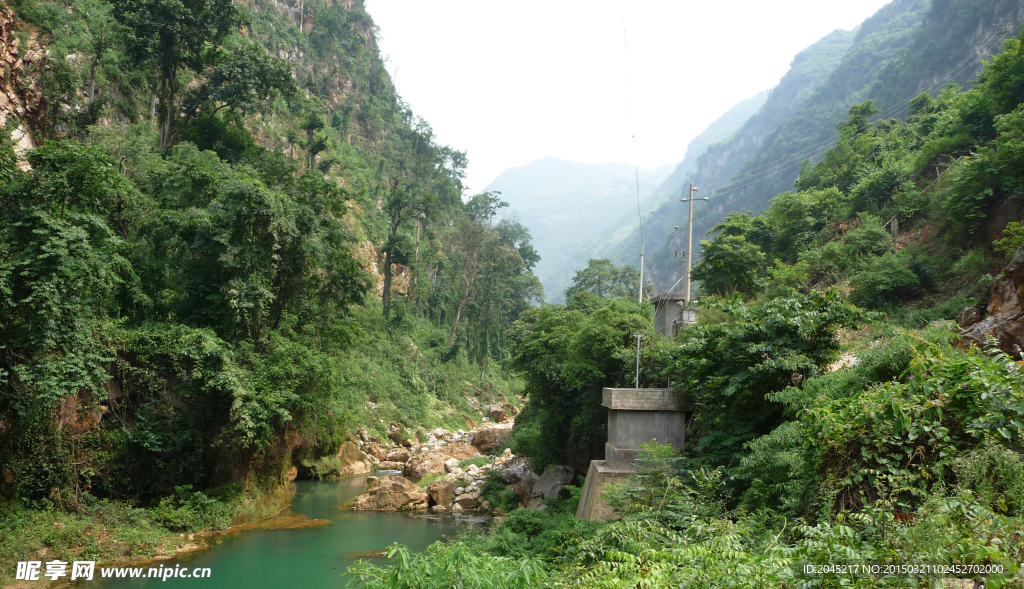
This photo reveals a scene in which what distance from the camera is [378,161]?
44.2 meters

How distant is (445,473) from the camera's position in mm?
21328

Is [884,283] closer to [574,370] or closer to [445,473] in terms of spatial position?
[574,370]

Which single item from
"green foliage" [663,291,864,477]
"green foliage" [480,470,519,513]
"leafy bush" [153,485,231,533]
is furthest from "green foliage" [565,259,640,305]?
"green foliage" [663,291,864,477]

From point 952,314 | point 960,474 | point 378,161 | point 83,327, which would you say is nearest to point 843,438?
point 960,474

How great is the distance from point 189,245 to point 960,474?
51.7 ft

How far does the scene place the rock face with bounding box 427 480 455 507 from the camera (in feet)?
58.5

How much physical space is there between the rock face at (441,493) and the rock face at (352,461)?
5769 millimetres

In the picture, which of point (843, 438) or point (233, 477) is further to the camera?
point (233, 477)

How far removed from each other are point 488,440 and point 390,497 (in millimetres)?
9400

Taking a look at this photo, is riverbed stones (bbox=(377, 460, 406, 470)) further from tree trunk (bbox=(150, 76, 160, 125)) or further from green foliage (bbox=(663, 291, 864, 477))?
green foliage (bbox=(663, 291, 864, 477))

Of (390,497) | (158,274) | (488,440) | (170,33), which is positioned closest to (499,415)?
(488,440)

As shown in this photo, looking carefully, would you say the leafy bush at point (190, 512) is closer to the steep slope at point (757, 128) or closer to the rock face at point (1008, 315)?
the rock face at point (1008, 315)

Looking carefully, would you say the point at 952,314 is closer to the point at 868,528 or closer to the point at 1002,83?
the point at 1002,83

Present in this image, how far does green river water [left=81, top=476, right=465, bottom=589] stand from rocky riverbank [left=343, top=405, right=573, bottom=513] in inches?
43.9
